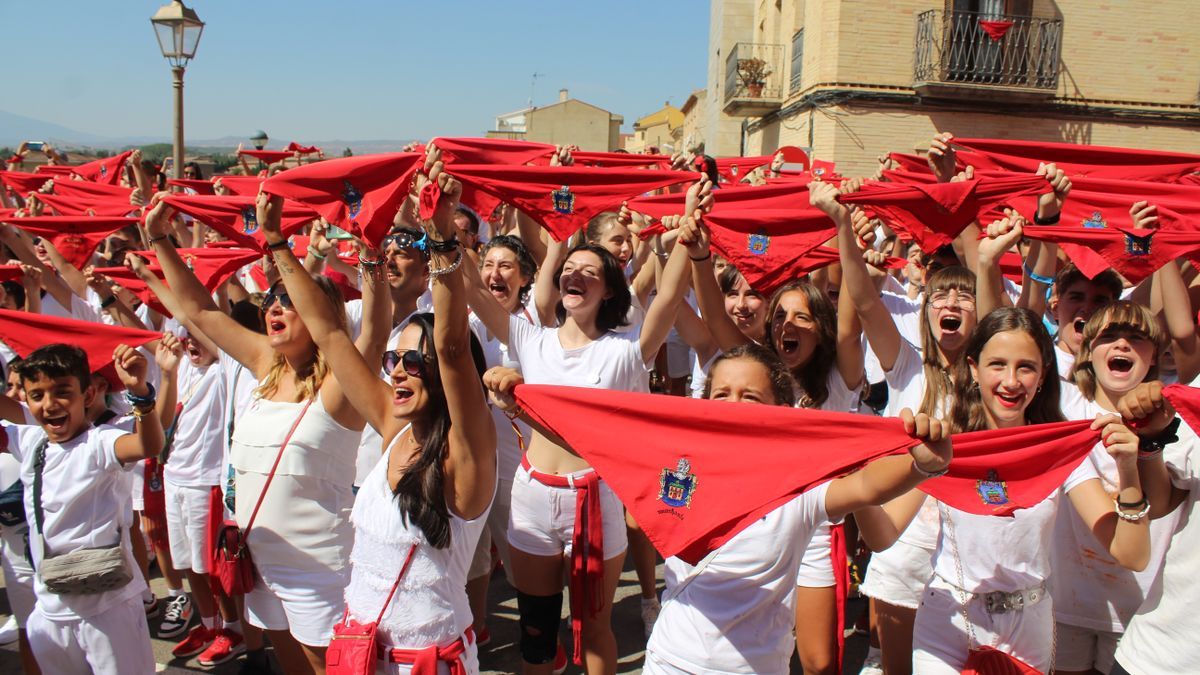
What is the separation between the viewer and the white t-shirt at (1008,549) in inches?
121

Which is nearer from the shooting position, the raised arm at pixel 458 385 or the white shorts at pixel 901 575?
the raised arm at pixel 458 385

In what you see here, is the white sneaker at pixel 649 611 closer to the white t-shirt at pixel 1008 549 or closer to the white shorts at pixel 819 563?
the white shorts at pixel 819 563

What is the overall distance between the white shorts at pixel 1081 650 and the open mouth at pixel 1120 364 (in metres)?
0.99

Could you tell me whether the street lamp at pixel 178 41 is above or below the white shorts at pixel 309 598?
above

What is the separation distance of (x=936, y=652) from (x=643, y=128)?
213 feet

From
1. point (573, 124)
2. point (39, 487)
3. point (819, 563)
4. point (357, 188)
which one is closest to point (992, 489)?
point (819, 563)

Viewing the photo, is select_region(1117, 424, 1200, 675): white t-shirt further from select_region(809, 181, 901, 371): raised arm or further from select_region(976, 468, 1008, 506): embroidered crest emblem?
select_region(809, 181, 901, 371): raised arm

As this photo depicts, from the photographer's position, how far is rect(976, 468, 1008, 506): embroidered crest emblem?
281 centimetres

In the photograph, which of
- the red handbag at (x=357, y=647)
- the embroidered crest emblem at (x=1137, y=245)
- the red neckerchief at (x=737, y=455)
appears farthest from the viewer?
the embroidered crest emblem at (x=1137, y=245)

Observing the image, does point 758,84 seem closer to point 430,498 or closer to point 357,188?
point 357,188

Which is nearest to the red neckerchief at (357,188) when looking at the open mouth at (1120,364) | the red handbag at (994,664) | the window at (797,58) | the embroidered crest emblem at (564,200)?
the embroidered crest emblem at (564,200)

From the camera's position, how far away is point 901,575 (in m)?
3.88

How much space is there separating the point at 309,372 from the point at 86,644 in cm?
139

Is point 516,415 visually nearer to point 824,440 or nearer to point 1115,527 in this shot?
point 824,440
